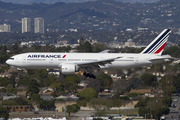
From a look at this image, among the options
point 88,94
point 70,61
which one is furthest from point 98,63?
point 88,94

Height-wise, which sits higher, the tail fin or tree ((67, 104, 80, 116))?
the tail fin

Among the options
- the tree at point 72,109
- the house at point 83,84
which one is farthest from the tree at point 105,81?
the tree at point 72,109

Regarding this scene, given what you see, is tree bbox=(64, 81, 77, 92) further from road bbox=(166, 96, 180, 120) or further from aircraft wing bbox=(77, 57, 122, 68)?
aircraft wing bbox=(77, 57, 122, 68)

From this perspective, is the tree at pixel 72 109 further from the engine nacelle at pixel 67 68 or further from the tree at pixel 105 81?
the engine nacelle at pixel 67 68

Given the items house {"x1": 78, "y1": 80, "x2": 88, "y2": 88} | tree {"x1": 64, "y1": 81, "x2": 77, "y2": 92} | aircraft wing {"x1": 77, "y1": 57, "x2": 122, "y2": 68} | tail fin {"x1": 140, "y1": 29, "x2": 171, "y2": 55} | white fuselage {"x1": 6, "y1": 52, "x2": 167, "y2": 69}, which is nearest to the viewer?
aircraft wing {"x1": 77, "y1": 57, "x2": 122, "y2": 68}

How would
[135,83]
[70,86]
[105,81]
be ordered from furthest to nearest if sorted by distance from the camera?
[105,81] → [70,86] → [135,83]

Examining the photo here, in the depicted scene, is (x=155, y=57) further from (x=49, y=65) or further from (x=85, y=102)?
(x=85, y=102)

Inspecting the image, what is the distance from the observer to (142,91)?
391ft

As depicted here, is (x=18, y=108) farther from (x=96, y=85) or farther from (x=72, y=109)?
(x=96, y=85)

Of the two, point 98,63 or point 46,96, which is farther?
point 46,96

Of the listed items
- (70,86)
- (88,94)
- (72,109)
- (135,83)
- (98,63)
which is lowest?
(72,109)

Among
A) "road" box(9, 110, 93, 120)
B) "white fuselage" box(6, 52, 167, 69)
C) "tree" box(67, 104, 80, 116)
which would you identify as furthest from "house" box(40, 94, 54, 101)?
"white fuselage" box(6, 52, 167, 69)

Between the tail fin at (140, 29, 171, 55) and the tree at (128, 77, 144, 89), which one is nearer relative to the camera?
the tail fin at (140, 29, 171, 55)

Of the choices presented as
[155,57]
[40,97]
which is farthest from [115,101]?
[155,57]
